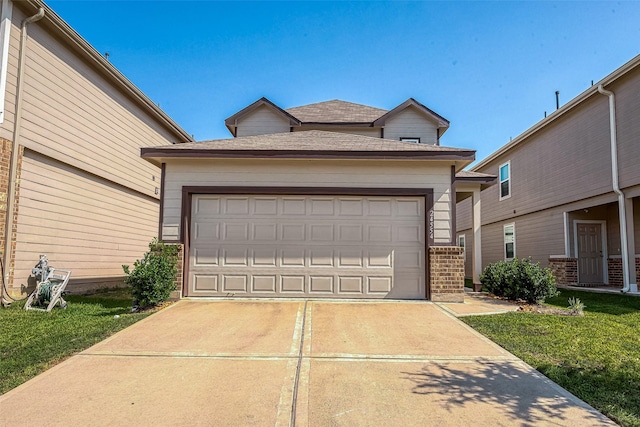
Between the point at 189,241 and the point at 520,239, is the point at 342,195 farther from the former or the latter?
the point at 520,239

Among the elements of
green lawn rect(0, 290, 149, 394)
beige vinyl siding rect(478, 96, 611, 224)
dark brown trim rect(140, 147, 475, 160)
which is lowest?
green lawn rect(0, 290, 149, 394)

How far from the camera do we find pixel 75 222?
33.4 feet

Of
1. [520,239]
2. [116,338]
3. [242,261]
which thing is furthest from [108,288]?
[520,239]

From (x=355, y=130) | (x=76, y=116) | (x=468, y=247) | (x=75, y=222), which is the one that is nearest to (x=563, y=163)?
(x=468, y=247)

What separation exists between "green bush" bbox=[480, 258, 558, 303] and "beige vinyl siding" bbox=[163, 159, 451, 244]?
7.66 feet

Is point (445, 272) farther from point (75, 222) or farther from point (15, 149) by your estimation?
point (75, 222)

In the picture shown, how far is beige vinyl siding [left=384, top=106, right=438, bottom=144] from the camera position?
44.0 feet

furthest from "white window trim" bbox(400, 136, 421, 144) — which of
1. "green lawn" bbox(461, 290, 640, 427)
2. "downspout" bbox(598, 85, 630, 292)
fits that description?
"green lawn" bbox(461, 290, 640, 427)

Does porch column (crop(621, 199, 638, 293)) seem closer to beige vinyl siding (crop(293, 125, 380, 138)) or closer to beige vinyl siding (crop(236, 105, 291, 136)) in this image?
beige vinyl siding (crop(293, 125, 380, 138))

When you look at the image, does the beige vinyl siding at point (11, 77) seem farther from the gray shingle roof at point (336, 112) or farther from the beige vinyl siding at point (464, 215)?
the beige vinyl siding at point (464, 215)

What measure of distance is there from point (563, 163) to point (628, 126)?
299 cm

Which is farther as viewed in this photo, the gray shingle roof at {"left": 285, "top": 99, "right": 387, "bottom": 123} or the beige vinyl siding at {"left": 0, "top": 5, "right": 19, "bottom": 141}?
the gray shingle roof at {"left": 285, "top": 99, "right": 387, "bottom": 123}

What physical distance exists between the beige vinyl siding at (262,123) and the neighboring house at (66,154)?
3.00 meters

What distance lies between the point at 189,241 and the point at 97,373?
4271mm
